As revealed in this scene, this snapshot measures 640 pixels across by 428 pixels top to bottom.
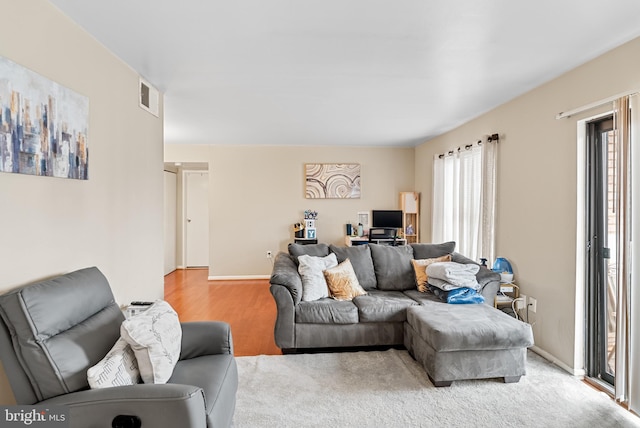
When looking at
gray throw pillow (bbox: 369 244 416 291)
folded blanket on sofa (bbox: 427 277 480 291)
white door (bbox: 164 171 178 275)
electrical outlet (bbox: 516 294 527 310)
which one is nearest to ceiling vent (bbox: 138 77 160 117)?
gray throw pillow (bbox: 369 244 416 291)

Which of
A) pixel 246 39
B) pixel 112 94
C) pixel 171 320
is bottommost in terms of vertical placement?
pixel 171 320

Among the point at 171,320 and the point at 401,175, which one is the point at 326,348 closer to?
the point at 171,320

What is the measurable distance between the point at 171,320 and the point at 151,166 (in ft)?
5.93

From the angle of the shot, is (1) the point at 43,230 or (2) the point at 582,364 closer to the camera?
(1) the point at 43,230

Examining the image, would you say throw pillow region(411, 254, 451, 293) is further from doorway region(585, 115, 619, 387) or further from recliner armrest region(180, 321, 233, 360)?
recliner armrest region(180, 321, 233, 360)

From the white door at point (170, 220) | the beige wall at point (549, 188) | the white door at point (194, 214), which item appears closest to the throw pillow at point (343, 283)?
the beige wall at point (549, 188)

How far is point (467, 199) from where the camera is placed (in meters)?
4.93

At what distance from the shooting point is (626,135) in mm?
2471

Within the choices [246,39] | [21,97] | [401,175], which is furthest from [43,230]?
[401,175]

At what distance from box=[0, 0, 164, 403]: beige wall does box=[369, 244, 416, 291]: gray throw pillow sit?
236 cm

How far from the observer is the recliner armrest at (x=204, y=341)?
2234 mm

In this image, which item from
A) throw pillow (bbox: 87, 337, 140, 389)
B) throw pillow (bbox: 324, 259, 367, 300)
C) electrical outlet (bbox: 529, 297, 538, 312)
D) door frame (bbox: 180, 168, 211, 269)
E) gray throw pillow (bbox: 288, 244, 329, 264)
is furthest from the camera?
door frame (bbox: 180, 168, 211, 269)

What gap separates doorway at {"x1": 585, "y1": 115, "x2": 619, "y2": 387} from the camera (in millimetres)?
2840

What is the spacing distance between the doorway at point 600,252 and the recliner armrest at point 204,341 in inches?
114
